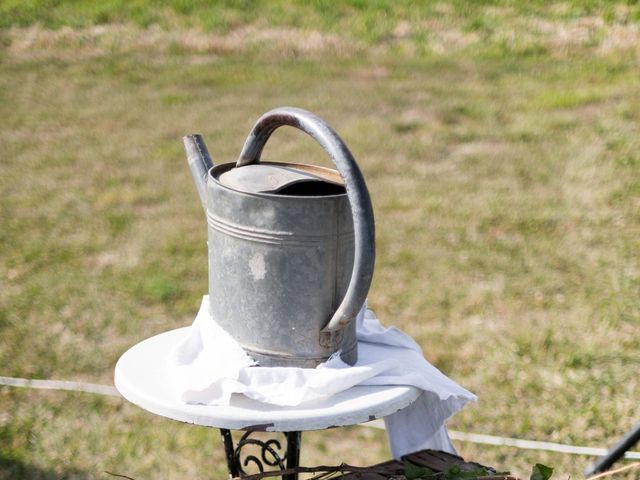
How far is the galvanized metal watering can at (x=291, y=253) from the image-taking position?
1.49 meters

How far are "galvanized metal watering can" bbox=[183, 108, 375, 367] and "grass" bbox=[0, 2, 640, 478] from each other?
1781 mm

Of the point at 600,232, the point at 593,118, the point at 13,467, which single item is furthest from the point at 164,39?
the point at 13,467

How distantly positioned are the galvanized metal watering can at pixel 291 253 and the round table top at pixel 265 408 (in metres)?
0.10

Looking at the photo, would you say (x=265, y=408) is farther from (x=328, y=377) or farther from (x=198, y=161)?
(x=198, y=161)

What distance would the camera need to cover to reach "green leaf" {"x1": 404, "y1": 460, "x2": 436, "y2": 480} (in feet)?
5.76

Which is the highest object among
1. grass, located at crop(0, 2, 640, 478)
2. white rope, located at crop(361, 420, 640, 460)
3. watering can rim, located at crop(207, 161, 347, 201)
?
watering can rim, located at crop(207, 161, 347, 201)

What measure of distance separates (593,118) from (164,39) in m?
3.93

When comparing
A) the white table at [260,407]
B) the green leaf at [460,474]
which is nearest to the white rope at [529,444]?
the green leaf at [460,474]

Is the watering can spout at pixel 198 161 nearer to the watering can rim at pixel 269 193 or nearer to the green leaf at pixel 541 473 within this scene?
the watering can rim at pixel 269 193

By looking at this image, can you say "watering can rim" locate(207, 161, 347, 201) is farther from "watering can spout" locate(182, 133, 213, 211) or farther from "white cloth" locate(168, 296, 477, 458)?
"white cloth" locate(168, 296, 477, 458)

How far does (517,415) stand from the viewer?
3451 mm

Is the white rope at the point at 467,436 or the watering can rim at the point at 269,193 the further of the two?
the white rope at the point at 467,436

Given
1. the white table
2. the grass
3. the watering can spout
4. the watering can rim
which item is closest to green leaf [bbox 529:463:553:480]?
the white table

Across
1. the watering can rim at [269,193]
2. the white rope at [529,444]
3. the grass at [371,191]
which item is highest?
the watering can rim at [269,193]
